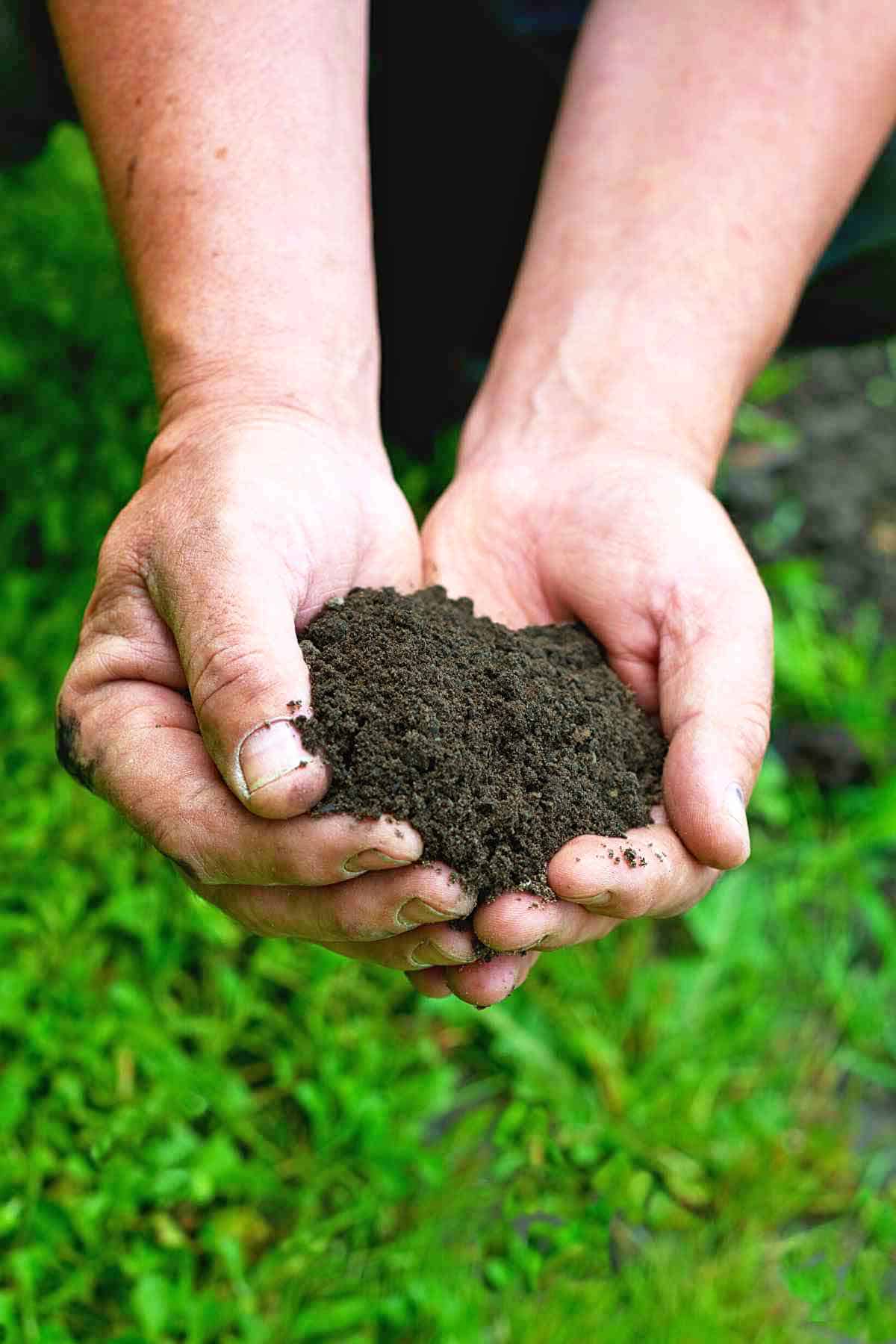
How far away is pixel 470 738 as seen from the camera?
61.0 inches

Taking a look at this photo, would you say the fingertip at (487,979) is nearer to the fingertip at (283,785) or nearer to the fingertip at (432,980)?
the fingertip at (432,980)

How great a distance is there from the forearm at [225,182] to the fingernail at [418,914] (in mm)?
851

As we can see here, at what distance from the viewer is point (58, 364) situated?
3256 millimetres

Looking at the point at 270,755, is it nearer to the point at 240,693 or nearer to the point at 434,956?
the point at 240,693

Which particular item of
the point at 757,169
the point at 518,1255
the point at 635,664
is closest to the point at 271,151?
the point at 757,169

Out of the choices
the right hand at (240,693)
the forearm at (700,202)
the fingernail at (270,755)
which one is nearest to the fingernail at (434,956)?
the right hand at (240,693)

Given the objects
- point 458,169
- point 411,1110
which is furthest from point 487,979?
point 458,169

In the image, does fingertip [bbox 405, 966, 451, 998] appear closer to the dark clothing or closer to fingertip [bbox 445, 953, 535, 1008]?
fingertip [bbox 445, 953, 535, 1008]

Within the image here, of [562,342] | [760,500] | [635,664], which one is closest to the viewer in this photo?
[635,664]

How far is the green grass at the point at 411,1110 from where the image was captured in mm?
2010

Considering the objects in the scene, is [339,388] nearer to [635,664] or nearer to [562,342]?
Answer: [562,342]

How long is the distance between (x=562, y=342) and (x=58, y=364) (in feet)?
5.56

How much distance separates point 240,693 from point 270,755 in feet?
0.28

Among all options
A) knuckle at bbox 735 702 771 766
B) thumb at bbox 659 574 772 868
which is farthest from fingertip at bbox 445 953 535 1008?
knuckle at bbox 735 702 771 766
